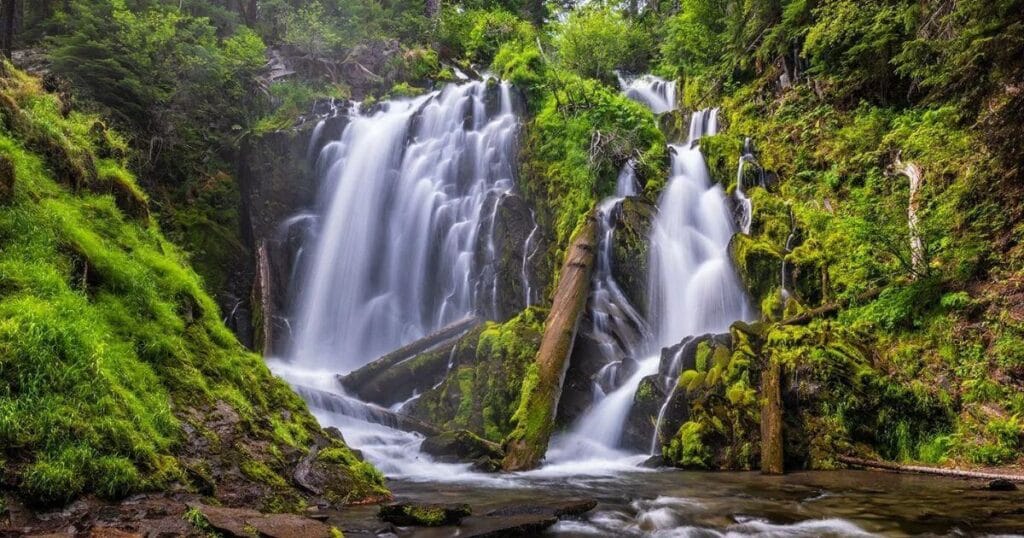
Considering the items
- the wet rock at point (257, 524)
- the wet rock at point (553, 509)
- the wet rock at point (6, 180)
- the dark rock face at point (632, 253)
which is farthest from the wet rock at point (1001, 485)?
the wet rock at point (6, 180)

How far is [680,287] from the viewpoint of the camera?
A: 1386 centimetres

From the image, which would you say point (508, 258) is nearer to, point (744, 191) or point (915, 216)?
point (744, 191)

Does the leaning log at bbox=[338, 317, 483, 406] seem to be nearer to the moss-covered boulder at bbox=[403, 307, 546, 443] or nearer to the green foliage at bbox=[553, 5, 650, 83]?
the moss-covered boulder at bbox=[403, 307, 546, 443]

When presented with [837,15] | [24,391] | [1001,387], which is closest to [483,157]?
[837,15]

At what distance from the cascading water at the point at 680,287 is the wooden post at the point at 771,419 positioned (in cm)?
167

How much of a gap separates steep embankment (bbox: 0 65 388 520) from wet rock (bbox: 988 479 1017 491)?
6989 mm

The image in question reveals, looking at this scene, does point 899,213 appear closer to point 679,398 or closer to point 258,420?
point 679,398

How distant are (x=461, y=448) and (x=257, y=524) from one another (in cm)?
568

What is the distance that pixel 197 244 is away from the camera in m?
18.0

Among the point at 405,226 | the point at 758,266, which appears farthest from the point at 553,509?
the point at 405,226

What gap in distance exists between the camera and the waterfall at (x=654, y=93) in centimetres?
2388

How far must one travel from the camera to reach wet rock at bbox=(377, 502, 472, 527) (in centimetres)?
512

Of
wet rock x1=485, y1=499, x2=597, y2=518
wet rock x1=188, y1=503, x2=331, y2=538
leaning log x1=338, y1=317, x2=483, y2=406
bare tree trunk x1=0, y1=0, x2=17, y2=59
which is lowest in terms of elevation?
wet rock x1=485, y1=499, x2=597, y2=518

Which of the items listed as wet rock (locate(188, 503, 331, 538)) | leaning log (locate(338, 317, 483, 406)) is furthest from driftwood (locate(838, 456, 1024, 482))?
leaning log (locate(338, 317, 483, 406))
